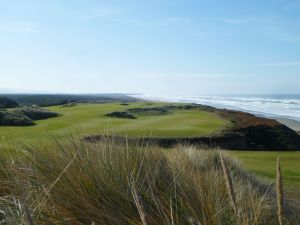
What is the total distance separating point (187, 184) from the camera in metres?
3.82

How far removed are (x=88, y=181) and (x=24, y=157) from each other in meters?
1.31

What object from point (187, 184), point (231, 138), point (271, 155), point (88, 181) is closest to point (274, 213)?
point (187, 184)

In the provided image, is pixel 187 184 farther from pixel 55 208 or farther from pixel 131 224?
pixel 55 208

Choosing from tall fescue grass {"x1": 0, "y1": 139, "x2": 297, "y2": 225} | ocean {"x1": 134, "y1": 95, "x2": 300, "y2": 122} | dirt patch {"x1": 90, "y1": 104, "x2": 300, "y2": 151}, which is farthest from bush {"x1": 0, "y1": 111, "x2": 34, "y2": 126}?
ocean {"x1": 134, "y1": 95, "x2": 300, "y2": 122}

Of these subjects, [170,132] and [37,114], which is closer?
[170,132]

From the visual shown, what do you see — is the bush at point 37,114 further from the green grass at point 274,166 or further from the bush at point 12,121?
the green grass at point 274,166

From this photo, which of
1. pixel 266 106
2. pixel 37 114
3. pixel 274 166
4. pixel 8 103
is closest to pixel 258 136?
pixel 274 166

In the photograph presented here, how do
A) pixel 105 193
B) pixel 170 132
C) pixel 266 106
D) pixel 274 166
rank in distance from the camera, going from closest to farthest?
pixel 105 193 < pixel 274 166 < pixel 170 132 < pixel 266 106

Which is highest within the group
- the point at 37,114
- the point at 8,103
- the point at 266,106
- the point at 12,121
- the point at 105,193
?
the point at 105,193

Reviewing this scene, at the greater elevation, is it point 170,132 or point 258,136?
point 170,132

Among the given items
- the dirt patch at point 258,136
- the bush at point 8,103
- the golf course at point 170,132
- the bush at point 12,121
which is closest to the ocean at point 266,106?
the dirt patch at point 258,136

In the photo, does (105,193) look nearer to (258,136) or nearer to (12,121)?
(12,121)

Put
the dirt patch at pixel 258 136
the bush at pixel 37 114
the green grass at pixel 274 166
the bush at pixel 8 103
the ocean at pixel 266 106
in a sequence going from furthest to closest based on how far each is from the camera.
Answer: the ocean at pixel 266 106, the bush at pixel 8 103, the bush at pixel 37 114, the dirt patch at pixel 258 136, the green grass at pixel 274 166

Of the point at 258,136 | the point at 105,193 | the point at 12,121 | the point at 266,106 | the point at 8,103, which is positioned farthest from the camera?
the point at 266,106
